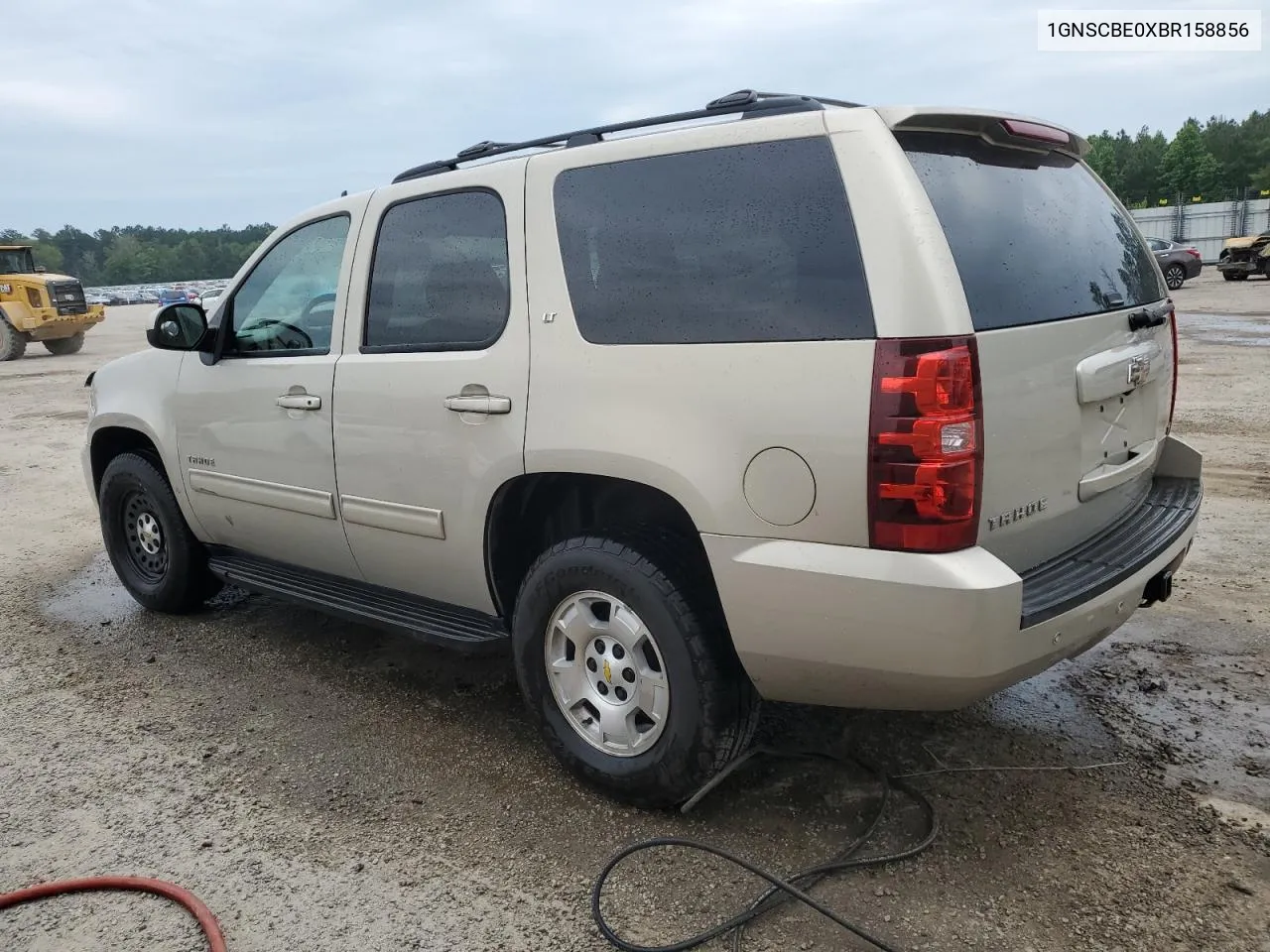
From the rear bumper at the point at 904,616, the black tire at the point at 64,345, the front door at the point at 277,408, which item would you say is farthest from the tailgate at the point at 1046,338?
the black tire at the point at 64,345

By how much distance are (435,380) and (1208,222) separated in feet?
176

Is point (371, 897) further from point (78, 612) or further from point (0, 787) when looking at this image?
point (78, 612)

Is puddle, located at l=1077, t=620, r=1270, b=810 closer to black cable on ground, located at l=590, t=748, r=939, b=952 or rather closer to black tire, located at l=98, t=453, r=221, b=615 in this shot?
black cable on ground, located at l=590, t=748, r=939, b=952

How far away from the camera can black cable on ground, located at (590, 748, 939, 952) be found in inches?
96.6

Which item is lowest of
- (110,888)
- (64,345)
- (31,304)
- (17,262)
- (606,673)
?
(110,888)

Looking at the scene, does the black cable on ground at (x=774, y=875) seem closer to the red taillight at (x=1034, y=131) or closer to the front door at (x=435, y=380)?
the front door at (x=435, y=380)

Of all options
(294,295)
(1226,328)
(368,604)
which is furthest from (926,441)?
(1226,328)

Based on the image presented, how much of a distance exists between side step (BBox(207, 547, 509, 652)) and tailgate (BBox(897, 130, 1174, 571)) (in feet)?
5.80

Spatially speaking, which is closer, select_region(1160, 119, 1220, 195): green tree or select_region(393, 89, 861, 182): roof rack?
select_region(393, 89, 861, 182): roof rack

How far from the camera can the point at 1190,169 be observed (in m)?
85.7

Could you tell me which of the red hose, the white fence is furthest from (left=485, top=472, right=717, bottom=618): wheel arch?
the white fence

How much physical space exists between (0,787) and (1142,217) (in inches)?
2183

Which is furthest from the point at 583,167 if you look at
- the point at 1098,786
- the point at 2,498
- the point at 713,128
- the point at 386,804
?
the point at 2,498

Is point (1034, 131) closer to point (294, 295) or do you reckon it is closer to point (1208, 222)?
point (294, 295)
